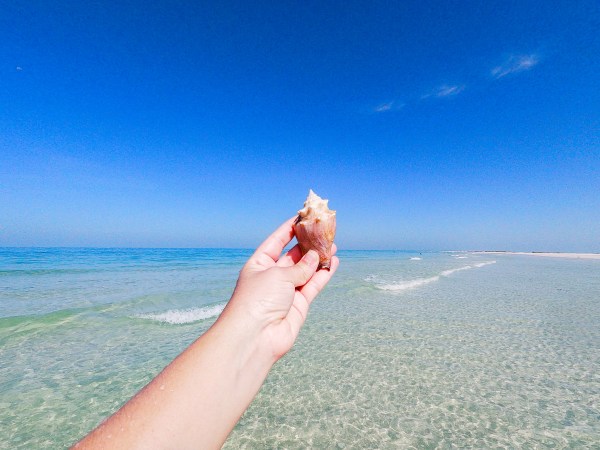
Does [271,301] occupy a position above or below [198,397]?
above

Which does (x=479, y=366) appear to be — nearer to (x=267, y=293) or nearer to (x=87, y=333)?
(x=267, y=293)

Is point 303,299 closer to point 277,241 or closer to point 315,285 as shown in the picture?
point 315,285

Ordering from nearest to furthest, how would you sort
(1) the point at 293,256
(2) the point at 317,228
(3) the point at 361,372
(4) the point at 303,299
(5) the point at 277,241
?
(4) the point at 303,299
(5) the point at 277,241
(2) the point at 317,228
(1) the point at 293,256
(3) the point at 361,372

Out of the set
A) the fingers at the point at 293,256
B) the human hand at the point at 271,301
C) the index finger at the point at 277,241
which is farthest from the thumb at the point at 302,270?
the fingers at the point at 293,256

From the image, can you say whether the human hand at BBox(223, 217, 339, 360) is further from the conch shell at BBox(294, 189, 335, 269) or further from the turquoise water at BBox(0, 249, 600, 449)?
the turquoise water at BBox(0, 249, 600, 449)

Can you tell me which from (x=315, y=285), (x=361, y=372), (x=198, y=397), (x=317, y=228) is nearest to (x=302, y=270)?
(x=315, y=285)

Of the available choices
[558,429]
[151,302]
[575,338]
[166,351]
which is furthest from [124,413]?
[151,302]

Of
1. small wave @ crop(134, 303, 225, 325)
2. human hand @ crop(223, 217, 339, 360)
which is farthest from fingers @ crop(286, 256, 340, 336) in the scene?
small wave @ crop(134, 303, 225, 325)

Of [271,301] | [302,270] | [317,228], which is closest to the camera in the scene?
[271,301]
